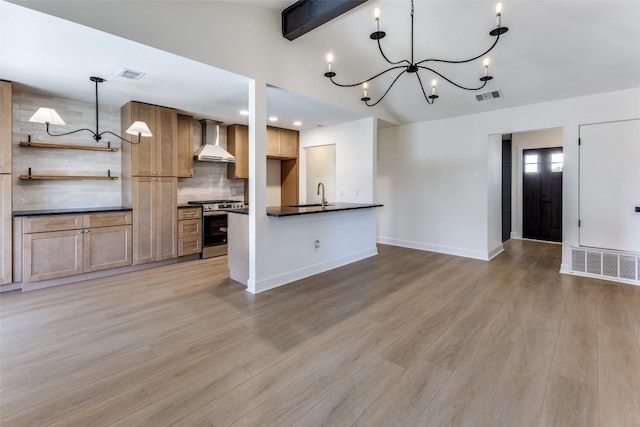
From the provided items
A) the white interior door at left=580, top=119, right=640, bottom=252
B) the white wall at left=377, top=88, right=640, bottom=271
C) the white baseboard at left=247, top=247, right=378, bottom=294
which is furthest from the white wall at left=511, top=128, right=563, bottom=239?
the white baseboard at left=247, top=247, right=378, bottom=294

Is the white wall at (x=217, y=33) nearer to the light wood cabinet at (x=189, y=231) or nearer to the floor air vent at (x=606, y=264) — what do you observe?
the light wood cabinet at (x=189, y=231)

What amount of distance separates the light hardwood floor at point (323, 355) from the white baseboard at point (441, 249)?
134cm

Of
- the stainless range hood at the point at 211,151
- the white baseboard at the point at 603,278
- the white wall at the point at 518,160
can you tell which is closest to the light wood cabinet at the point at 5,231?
the stainless range hood at the point at 211,151

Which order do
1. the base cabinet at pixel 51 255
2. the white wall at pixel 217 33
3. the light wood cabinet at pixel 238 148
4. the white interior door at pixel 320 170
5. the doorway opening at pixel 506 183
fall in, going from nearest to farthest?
the white wall at pixel 217 33 → the base cabinet at pixel 51 255 → the light wood cabinet at pixel 238 148 → the doorway opening at pixel 506 183 → the white interior door at pixel 320 170

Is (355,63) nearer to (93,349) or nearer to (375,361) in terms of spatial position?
(375,361)

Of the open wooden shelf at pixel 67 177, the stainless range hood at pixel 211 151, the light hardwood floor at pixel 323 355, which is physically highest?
the stainless range hood at pixel 211 151

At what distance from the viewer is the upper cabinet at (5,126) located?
3.29 m

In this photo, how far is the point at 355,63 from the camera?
4094mm

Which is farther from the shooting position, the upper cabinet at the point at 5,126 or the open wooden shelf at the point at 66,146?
the open wooden shelf at the point at 66,146

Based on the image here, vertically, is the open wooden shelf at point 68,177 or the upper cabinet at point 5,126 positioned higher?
the upper cabinet at point 5,126

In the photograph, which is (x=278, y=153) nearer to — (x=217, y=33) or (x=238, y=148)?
(x=238, y=148)

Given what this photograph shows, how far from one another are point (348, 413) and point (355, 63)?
4.07 metres

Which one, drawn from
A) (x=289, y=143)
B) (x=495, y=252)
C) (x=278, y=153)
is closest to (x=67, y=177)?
(x=278, y=153)

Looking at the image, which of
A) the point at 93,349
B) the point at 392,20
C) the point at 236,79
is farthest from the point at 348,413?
the point at 392,20
